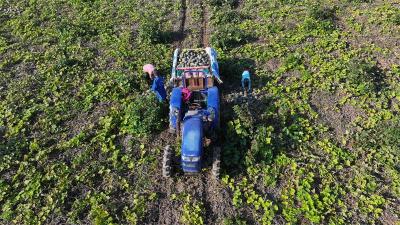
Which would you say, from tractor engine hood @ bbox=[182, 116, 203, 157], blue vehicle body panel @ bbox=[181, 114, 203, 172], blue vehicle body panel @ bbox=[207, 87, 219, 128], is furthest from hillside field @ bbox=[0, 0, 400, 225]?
tractor engine hood @ bbox=[182, 116, 203, 157]

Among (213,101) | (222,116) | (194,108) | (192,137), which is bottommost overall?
(222,116)

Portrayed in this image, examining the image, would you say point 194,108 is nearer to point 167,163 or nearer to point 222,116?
point 222,116

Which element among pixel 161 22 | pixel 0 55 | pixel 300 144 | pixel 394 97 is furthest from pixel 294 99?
pixel 0 55

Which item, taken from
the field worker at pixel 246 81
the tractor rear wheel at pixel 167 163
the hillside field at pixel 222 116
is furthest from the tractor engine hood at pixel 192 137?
the field worker at pixel 246 81

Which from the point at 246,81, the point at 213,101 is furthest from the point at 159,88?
the point at 246,81

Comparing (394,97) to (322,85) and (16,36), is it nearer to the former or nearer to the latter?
(322,85)

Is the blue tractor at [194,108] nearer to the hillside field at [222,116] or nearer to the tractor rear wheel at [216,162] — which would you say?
the tractor rear wheel at [216,162]

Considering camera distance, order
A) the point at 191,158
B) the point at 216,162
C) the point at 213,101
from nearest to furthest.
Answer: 1. the point at 191,158
2. the point at 216,162
3. the point at 213,101

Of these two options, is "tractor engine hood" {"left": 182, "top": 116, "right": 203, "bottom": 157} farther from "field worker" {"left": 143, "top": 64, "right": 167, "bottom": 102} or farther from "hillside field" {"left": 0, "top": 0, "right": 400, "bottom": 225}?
"field worker" {"left": 143, "top": 64, "right": 167, "bottom": 102}
